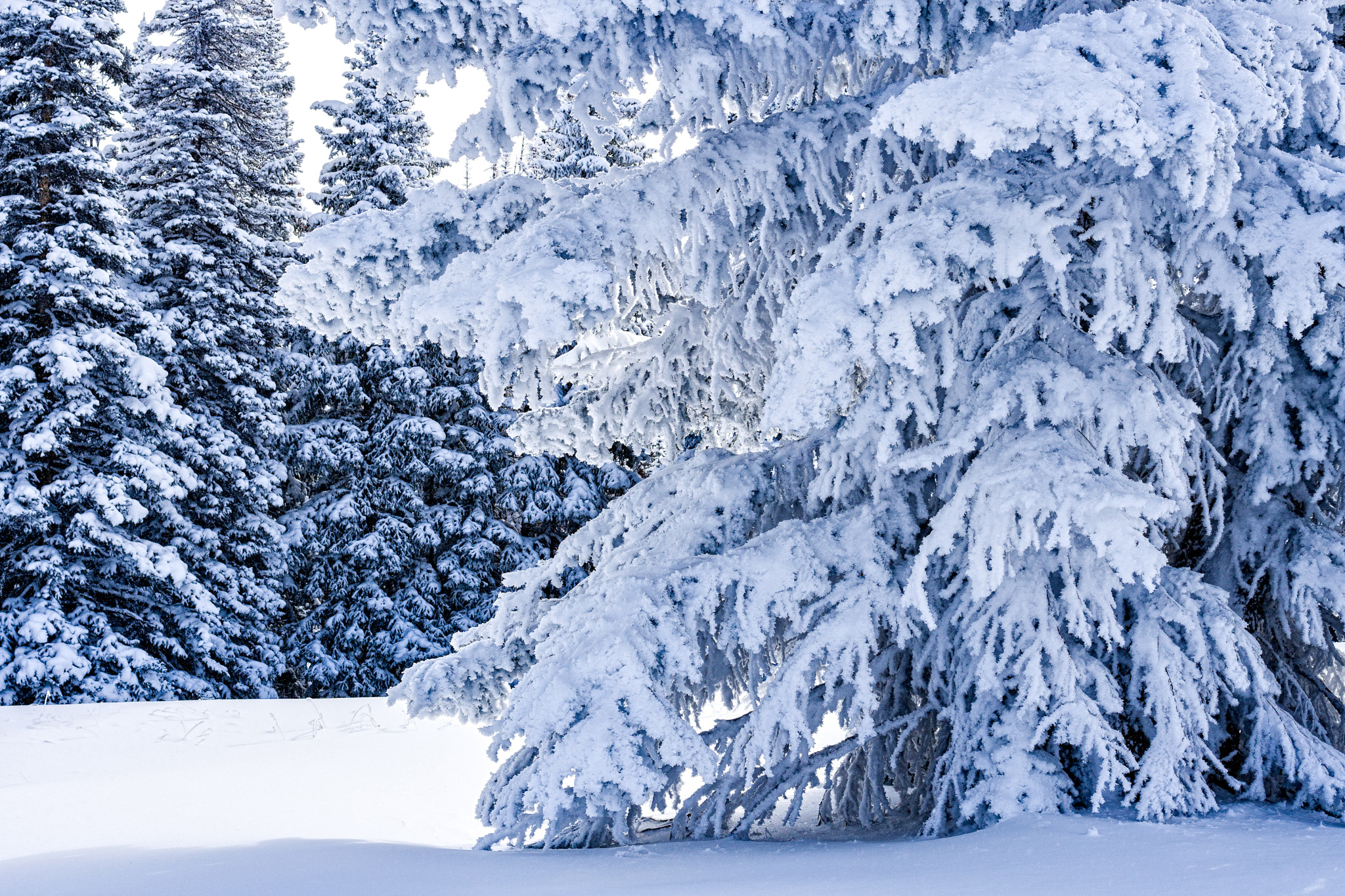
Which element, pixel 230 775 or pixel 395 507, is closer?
pixel 230 775

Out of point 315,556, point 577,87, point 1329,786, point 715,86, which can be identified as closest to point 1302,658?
point 1329,786

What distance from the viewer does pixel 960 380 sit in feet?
12.7

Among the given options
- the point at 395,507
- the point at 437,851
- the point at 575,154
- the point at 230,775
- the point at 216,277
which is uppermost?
the point at 575,154

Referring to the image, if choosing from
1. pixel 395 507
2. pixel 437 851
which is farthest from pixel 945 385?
pixel 395 507

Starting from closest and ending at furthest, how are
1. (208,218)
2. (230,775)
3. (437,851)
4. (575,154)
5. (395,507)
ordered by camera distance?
(437,851) < (230,775) < (208,218) < (395,507) < (575,154)

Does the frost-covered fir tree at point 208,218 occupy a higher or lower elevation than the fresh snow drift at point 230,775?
higher

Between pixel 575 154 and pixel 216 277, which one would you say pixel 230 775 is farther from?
pixel 575 154

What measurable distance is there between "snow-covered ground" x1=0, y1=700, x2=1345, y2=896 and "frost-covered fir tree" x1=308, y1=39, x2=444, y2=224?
12.4m

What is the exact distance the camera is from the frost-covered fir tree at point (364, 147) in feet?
55.4

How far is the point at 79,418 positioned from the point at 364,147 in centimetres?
725

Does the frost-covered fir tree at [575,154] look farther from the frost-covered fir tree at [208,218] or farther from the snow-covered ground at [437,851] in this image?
the snow-covered ground at [437,851]

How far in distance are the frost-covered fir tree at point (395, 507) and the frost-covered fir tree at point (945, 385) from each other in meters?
12.4

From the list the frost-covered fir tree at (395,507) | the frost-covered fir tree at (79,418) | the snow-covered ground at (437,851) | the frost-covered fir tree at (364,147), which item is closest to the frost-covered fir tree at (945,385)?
the snow-covered ground at (437,851)

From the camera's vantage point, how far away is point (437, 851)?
3.53m
